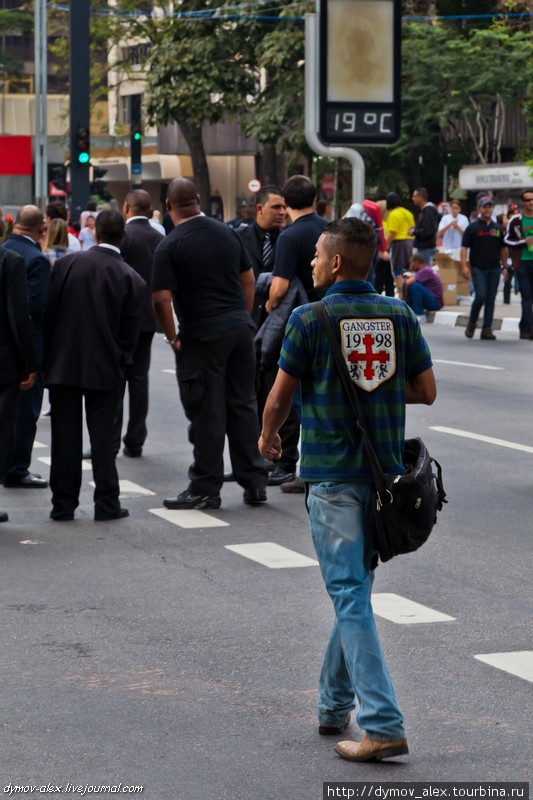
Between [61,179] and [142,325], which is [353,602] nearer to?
[142,325]

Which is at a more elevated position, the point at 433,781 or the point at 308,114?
the point at 308,114

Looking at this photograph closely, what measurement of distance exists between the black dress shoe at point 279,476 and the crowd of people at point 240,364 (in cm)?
2

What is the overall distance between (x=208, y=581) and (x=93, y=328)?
2414 mm

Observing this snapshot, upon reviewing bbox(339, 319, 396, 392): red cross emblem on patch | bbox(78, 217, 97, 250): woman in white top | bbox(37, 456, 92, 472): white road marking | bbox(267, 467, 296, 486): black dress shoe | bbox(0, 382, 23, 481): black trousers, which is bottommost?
bbox(37, 456, 92, 472): white road marking

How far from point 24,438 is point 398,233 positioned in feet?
55.2

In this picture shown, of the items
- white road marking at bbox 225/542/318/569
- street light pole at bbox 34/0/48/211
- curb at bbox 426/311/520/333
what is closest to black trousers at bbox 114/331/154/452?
white road marking at bbox 225/542/318/569

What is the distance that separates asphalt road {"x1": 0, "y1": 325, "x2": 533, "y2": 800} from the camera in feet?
16.4

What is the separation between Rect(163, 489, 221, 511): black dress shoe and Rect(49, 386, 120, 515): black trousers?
43cm

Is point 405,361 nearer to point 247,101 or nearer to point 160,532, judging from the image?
point 160,532

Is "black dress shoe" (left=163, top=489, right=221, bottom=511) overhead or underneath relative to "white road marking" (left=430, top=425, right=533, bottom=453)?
overhead

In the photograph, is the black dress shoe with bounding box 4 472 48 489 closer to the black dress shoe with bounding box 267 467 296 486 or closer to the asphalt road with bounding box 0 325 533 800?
the asphalt road with bounding box 0 325 533 800

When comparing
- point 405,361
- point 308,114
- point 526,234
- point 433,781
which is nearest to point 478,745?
point 433,781

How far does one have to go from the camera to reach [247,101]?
149ft

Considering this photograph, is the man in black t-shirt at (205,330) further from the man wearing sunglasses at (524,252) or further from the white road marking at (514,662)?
the man wearing sunglasses at (524,252)
